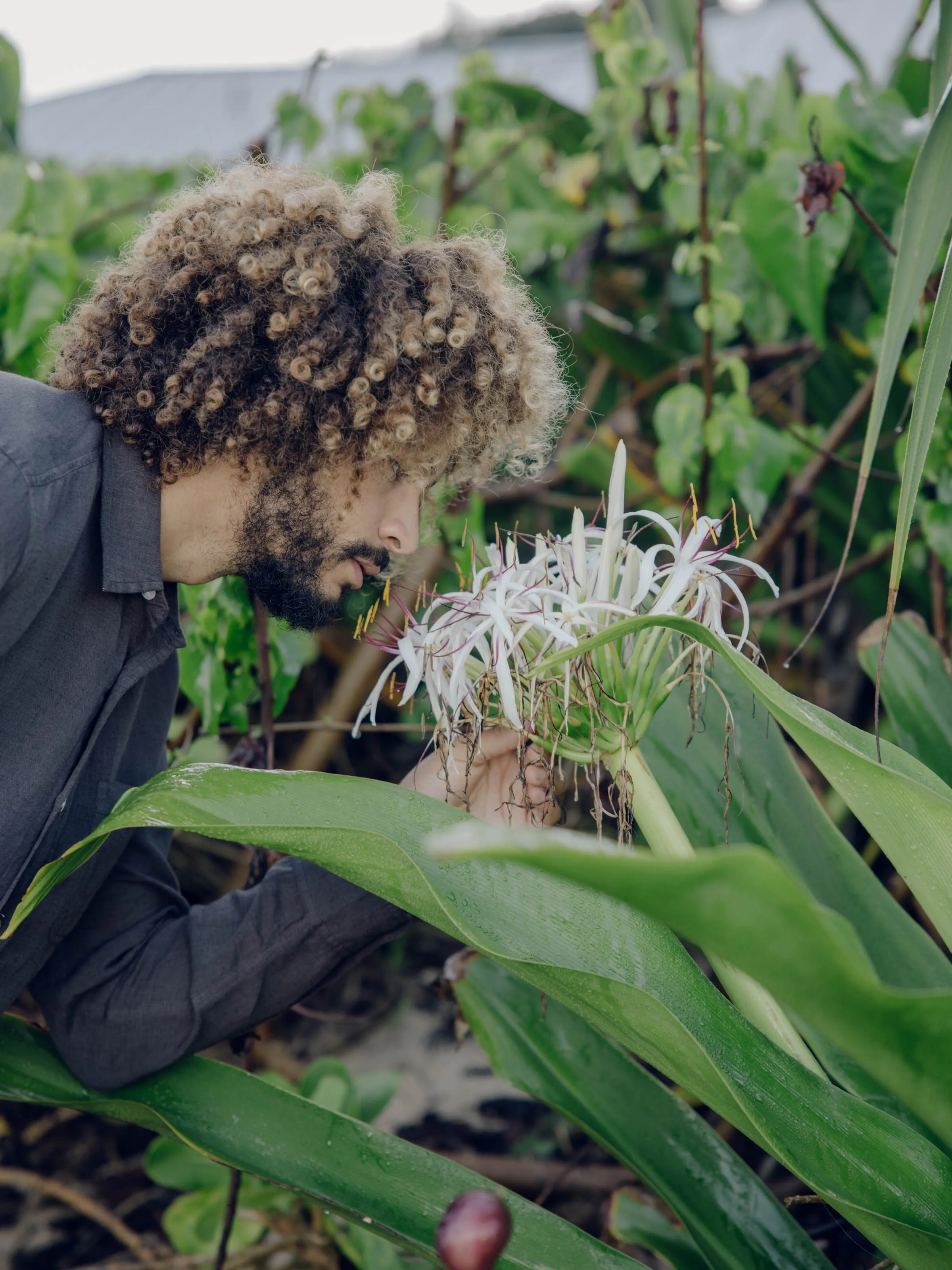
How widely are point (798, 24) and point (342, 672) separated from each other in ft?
10.1

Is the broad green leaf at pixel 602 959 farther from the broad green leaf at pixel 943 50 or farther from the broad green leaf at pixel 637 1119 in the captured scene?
the broad green leaf at pixel 943 50

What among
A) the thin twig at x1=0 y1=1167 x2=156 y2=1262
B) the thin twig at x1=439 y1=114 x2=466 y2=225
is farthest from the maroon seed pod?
the thin twig at x1=439 y1=114 x2=466 y2=225

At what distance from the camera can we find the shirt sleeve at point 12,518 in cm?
84

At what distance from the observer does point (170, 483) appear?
3.38 feet

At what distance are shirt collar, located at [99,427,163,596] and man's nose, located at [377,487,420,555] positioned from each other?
235 millimetres

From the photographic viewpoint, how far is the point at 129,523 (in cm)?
98

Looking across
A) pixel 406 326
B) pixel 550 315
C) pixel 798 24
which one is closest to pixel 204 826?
pixel 406 326

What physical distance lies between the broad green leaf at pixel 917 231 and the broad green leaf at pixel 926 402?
2cm

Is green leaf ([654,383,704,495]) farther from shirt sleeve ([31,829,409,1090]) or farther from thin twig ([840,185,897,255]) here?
shirt sleeve ([31,829,409,1090])

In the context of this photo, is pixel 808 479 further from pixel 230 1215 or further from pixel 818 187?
pixel 230 1215

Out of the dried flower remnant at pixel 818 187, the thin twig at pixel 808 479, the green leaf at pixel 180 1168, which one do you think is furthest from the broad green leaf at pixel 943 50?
the green leaf at pixel 180 1168

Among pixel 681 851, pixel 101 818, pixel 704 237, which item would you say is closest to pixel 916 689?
pixel 681 851

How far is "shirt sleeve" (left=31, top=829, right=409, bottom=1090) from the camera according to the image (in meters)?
1.04

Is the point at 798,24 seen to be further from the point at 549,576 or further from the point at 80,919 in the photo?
the point at 80,919
